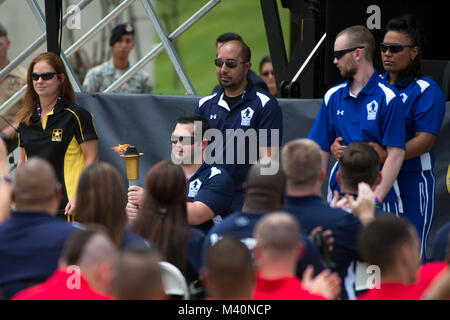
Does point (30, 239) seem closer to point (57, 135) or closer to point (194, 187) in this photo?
point (194, 187)

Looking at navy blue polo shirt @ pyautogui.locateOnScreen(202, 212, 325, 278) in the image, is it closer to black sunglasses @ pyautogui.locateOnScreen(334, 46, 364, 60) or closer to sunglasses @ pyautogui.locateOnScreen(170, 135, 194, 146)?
sunglasses @ pyautogui.locateOnScreen(170, 135, 194, 146)

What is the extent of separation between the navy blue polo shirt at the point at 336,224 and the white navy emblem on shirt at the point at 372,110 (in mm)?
1632

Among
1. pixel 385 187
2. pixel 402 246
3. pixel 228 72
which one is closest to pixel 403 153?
pixel 385 187

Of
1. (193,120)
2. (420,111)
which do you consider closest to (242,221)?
(193,120)

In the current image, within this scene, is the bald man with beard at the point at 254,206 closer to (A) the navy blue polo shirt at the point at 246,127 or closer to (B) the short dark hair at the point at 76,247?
(B) the short dark hair at the point at 76,247

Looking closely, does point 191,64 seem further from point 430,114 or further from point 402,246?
point 402,246

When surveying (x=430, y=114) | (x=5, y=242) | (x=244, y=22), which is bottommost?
(x=5, y=242)

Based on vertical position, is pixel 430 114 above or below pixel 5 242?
above

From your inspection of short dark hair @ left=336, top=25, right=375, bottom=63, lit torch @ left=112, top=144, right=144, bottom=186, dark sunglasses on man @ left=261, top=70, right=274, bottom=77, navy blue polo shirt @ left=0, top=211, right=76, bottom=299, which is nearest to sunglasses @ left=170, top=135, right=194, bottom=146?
lit torch @ left=112, top=144, right=144, bottom=186

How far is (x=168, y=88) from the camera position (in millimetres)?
18859

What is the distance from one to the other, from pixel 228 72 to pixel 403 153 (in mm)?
1610

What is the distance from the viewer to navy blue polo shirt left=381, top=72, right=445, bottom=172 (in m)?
5.63

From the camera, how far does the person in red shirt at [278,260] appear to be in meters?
3.16

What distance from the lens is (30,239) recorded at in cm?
352
